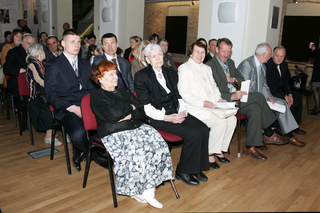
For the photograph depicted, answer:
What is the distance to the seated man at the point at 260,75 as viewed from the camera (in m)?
4.31

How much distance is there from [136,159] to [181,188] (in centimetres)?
77

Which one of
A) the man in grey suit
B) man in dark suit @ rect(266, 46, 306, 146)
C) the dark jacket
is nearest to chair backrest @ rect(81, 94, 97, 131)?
the dark jacket

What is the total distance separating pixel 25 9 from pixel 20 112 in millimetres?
9037

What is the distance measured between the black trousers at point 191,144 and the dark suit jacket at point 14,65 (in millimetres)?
2856

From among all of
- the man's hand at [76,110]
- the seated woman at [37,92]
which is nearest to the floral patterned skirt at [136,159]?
the man's hand at [76,110]

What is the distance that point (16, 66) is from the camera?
4.83m

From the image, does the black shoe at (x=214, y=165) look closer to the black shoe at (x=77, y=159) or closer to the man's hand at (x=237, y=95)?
the man's hand at (x=237, y=95)

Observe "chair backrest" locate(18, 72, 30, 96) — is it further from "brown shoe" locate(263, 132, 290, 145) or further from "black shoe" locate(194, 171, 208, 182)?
"brown shoe" locate(263, 132, 290, 145)

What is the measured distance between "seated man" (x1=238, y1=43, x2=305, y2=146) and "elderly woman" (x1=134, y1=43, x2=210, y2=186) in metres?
1.61

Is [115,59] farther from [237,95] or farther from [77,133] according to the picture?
[237,95]

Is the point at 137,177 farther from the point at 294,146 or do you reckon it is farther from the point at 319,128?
the point at 319,128

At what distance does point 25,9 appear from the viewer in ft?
38.8

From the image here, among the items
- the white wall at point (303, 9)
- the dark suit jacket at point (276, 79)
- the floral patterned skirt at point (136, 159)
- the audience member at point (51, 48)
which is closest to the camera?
the floral patterned skirt at point (136, 159)

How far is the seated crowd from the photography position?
→ 103 inches
